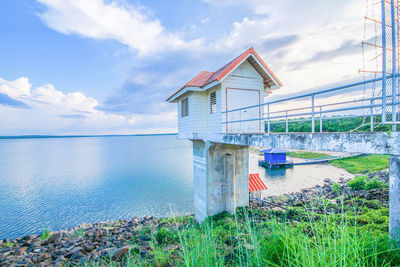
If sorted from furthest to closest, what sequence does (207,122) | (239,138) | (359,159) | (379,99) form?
(359,159) < (207,122) < (239,138) < (379,99)

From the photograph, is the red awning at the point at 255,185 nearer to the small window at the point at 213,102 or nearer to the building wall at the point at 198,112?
the building wall at the point at 198,112

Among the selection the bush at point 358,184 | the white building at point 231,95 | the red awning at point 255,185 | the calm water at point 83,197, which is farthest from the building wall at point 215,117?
the bush at point 358,184

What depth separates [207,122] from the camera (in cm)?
1164

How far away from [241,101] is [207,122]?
2445mm

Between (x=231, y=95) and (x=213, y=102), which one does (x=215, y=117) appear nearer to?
(x=213, y=102)

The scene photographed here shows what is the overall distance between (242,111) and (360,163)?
36.7m

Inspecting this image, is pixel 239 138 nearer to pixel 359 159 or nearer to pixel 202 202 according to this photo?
pixel 202 202

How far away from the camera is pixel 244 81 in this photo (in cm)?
1067

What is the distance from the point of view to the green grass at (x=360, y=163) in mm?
30328

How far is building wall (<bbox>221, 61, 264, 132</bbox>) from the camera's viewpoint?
33.3ft

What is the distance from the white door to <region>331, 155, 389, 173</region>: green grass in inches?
1158

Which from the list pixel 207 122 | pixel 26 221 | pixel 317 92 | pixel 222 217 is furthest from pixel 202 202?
pixel 26 221

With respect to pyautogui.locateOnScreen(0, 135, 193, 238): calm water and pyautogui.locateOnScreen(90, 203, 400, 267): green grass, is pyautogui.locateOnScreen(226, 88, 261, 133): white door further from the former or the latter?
pyautogui.locateOnScreen(0, 135, 193, 238): calm water

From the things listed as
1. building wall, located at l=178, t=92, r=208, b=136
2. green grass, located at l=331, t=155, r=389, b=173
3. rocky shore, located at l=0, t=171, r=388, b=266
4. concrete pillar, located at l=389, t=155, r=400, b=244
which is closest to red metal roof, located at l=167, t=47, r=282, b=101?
building wall, located at l=178, t=92, r=208, b=136
